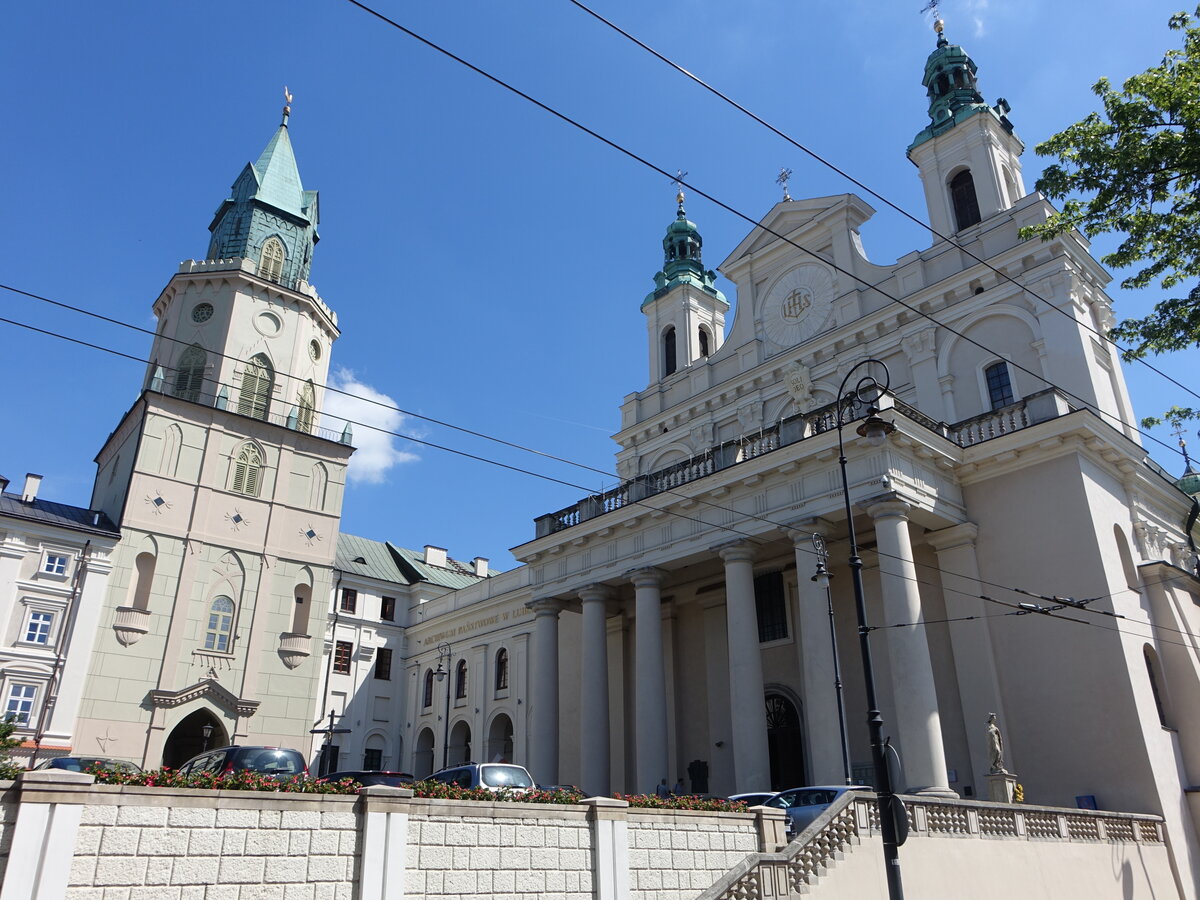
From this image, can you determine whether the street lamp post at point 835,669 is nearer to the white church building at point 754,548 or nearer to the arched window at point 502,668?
the white church building at point 754,548

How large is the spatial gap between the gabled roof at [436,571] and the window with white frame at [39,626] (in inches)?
903

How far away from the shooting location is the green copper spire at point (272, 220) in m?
44.7

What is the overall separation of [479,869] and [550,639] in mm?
18884

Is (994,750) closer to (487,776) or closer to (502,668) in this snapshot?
(487,776)

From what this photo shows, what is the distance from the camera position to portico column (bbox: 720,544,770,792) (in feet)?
75.2

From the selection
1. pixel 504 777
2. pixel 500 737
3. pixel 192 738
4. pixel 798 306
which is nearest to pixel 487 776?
pixel 504 777

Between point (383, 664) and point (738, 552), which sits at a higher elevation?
point (383, 664)

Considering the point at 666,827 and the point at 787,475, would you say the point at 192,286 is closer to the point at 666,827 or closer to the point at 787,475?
the point at 787,475

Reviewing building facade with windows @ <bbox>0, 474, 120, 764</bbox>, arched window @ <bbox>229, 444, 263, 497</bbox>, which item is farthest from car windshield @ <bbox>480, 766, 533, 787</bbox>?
arched window @ <bbox>229, 444, 263, 497</bbox>

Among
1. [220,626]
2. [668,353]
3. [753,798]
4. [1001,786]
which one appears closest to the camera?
[753,798]

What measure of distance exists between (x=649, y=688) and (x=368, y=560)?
32.2 metres

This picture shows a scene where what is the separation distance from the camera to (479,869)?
11875 millimetres

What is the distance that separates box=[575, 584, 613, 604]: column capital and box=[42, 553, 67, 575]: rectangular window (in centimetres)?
1988

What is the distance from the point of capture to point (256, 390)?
4203cm
